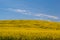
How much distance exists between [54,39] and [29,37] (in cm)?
214

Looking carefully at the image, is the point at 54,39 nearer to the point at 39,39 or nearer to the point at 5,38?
the point at 39,39

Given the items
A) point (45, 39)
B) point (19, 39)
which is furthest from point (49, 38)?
point (19, 39)

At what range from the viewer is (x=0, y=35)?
1590cm

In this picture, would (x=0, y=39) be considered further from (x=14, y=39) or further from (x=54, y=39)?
(x=54, y=39)

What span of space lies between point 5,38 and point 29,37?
6.38 ft

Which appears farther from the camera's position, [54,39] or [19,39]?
[54,39]

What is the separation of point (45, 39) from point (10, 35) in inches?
114

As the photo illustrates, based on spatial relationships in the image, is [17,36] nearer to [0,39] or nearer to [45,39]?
[0,39]

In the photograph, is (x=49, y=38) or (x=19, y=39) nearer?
(x=19, y=39)

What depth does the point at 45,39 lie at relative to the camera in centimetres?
1588

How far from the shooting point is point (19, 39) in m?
15.0

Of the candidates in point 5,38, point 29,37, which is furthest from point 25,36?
point 5,38

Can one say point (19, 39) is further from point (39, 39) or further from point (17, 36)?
point (39, 39)

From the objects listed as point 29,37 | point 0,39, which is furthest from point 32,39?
point 0,39
